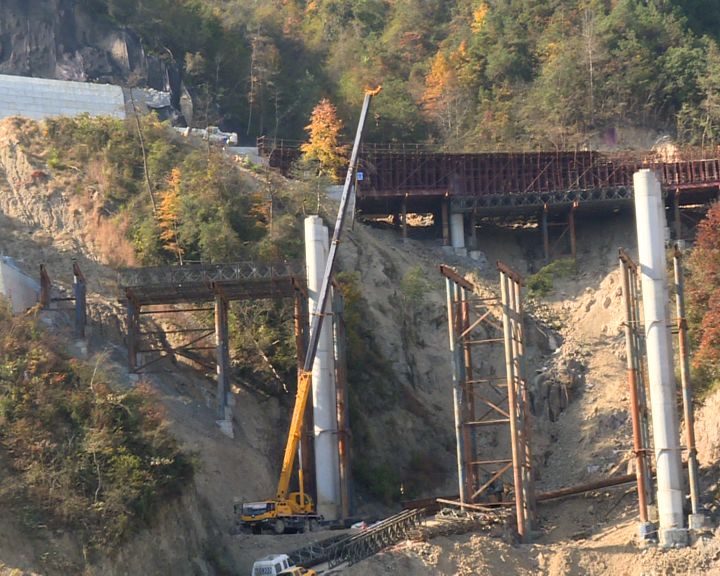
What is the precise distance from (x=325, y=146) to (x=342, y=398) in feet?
77.1

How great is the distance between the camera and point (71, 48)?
86750 millimetres

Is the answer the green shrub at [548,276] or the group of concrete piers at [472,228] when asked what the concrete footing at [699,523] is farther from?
the group of concrete piers at [472,228]

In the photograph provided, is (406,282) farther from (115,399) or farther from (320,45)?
(320,45)

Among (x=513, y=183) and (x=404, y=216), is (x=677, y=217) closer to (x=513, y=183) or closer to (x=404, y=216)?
(x=513, y=183)

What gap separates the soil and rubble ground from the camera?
50.7 metres

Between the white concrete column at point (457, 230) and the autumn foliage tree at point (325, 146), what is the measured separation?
228 inches

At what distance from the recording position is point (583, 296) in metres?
72.4

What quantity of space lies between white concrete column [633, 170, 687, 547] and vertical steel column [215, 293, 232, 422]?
15.2m

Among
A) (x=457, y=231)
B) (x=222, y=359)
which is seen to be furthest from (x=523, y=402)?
(x=457, y=231)

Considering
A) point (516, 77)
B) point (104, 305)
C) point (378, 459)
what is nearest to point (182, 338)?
point (104, 305)

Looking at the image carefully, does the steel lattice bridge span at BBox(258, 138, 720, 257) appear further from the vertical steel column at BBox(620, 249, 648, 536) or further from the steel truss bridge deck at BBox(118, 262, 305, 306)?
the vertical steel column at BBox(620, 249, 648, 536)

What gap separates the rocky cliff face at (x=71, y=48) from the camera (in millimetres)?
85438

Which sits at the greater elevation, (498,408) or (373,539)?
(498,408)

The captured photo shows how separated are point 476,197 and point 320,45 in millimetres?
27076
